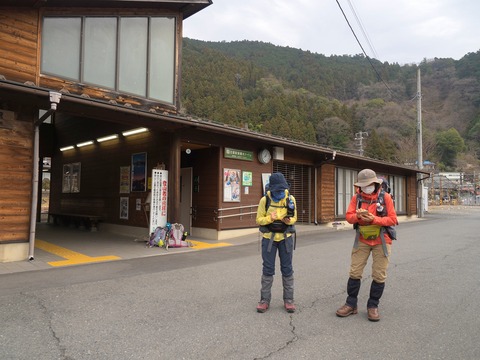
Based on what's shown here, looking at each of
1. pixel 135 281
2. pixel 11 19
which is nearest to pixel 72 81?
pixel 11 19

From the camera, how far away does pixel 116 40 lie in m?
10.7

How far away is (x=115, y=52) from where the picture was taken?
10.6 meters

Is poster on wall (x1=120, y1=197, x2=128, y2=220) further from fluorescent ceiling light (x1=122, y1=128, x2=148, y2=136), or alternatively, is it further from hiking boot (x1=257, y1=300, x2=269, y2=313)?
hiking boot (x1=257, y1=300, x2=269, y2=313)

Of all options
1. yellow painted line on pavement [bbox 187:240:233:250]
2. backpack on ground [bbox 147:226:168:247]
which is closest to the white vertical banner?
backpack on ground [bbox 147:226:168:247]

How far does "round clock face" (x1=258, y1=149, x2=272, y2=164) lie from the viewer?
13041mm

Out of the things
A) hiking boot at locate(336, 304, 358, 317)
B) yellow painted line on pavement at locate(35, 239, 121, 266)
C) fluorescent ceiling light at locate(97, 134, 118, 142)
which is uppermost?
fluorescent ceiling light at locate(97, 134, 118, 142)

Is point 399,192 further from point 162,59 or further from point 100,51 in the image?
point 100,51

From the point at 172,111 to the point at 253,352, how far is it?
917 centimetres

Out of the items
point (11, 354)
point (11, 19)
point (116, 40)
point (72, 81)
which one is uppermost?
point (116, 40)

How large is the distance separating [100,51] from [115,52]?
44 cm

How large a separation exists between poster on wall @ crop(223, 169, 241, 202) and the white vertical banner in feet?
6.86

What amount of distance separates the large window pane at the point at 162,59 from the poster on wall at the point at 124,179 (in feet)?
9.24

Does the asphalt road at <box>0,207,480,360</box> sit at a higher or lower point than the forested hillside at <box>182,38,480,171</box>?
lower

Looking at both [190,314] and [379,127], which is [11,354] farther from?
[379,127]
